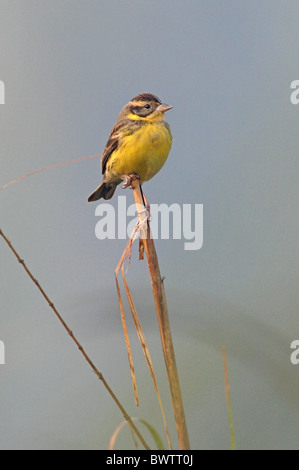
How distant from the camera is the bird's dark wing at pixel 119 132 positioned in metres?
4.00

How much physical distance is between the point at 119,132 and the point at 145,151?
288mm

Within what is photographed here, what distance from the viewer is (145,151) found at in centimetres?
383

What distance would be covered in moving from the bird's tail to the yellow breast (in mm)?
575

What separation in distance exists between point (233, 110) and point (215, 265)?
9.74 feet

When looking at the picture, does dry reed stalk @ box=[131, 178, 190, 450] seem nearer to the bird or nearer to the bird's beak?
the bird

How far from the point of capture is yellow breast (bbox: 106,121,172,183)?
3818mm

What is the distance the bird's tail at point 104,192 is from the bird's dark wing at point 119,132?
18.4 inches

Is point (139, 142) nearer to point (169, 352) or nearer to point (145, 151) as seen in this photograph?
point (145, 151)

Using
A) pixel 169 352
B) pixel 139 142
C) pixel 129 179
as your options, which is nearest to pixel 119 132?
pixel 139 142

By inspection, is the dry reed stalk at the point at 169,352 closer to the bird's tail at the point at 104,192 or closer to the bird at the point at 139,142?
the bird at the point at 139,142

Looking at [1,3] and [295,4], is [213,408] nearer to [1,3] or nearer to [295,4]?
[295,4]
